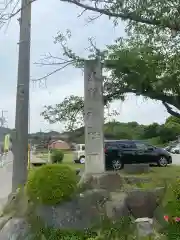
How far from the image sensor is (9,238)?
613 centimetres

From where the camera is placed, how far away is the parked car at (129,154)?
2208cm

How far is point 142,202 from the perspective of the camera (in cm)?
671

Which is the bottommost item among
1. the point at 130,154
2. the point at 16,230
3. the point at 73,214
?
the point at 16,230

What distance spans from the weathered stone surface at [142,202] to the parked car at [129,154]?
47.2 feet

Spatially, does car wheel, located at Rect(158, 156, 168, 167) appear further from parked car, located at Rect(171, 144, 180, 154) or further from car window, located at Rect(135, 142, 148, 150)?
parked car, located at Rect(171, 144, 180, 154)

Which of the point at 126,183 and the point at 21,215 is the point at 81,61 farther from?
the point at 21,215

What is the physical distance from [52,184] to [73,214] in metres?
0.62

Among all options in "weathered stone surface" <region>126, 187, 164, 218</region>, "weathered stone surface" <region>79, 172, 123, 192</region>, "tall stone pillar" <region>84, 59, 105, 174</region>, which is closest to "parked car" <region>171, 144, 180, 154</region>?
"tall stone pillar" <region>84, 59, 105, 174</region>

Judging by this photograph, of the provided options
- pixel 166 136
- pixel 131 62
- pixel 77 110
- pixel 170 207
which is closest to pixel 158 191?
pixel 170 207

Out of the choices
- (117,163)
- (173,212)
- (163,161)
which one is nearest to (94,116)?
(173,212)

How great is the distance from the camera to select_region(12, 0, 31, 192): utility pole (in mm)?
8180

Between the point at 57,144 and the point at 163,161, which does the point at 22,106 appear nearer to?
the point at 163,161

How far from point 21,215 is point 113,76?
4.84 metres

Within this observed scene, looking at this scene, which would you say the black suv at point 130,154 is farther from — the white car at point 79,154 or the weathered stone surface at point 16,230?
the weathered stone surface at point 16,230
